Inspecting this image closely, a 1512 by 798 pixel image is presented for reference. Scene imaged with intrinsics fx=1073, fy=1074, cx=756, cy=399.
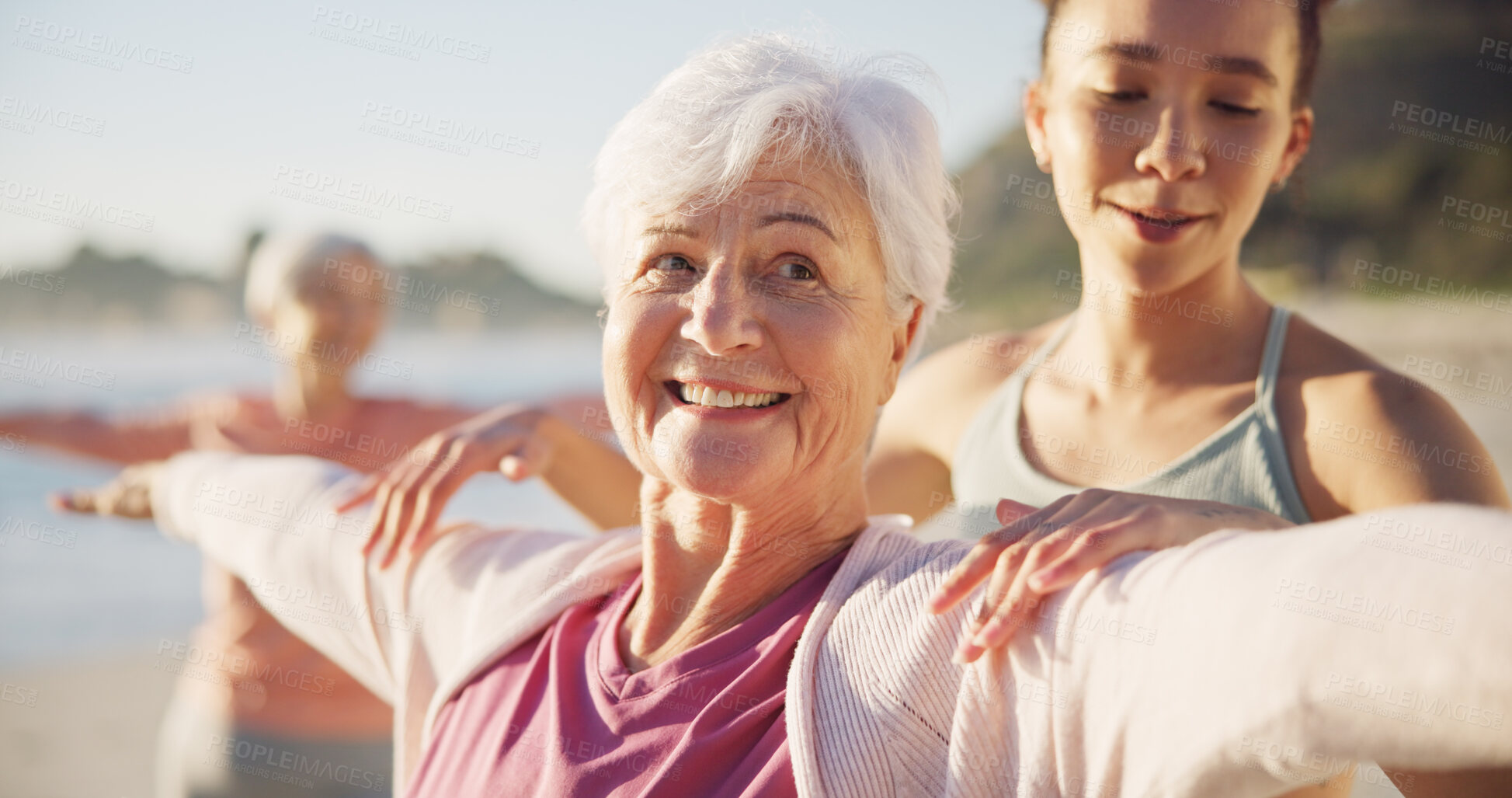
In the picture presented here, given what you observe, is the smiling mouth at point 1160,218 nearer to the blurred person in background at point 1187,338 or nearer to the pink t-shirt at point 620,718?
the blurred person in background at point 1187,338

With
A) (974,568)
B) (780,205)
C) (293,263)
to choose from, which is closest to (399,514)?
(780,205)

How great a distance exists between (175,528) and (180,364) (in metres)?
19.8

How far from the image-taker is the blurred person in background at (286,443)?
10.5 feet

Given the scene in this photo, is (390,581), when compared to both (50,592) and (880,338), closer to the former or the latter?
(880,338)

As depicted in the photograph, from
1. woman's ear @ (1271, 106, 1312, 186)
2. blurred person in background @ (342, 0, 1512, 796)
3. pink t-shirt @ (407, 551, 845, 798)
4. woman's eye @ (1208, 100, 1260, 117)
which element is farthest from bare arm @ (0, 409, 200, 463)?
woman's ear @ (1271, 106, 1312, 186)

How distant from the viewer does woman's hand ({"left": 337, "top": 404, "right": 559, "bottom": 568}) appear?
1906mm

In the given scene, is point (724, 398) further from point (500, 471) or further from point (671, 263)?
point (500, 471)

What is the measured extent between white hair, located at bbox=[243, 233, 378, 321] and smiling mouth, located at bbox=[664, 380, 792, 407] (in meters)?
2.67

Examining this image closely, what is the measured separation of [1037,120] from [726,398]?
112cm

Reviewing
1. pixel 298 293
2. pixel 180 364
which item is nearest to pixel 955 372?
pixel 298 293

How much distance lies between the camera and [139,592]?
10820mm

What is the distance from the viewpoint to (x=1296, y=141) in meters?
1.98

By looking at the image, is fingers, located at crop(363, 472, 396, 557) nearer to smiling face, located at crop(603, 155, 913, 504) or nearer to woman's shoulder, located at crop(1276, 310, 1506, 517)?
smiling face, located at crop(603, 155, 913, 504)

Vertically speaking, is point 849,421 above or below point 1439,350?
above
